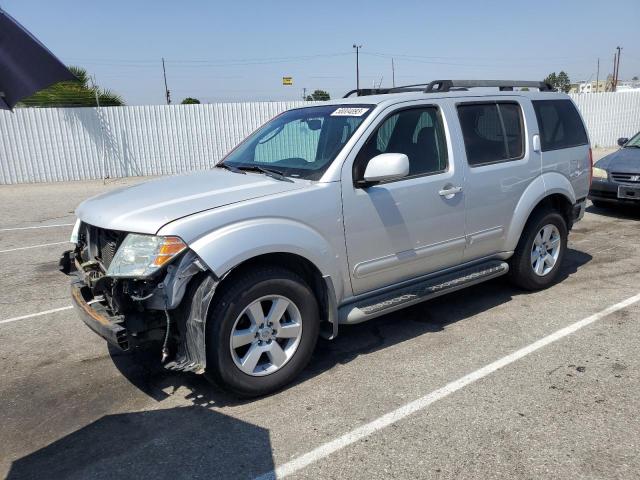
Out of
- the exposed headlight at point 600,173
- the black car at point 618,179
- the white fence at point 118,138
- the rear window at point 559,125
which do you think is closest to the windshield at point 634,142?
the black car at point 618,179

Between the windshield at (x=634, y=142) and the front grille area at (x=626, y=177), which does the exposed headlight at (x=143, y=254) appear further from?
the windshield at (x=634, y=142)

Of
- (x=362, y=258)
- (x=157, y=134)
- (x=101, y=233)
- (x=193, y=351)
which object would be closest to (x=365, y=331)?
(x=362, y=258)

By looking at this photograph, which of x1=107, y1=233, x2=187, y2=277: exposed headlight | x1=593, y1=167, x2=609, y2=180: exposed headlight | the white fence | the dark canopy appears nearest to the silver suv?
x1=107, y1=233, x2=187, y2=277: exposed headlight

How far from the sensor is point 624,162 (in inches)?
344

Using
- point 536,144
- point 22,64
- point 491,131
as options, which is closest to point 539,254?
point 536,144

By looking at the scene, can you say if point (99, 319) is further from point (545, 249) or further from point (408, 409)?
point (545, 249)

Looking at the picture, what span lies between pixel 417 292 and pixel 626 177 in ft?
19.9

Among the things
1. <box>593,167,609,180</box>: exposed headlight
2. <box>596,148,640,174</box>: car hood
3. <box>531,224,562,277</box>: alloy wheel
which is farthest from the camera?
<box>593,167,609,180</box>: exposed headlight

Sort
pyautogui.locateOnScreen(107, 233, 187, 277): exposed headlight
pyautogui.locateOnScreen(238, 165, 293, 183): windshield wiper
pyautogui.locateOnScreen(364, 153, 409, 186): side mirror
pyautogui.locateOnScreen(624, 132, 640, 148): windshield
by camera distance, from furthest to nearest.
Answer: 1. pyautogui.locateOnScreen(624, 132, 640, 148): windshield
2. pyautogui.locateOnScreen(238, 165, 293, 183): windshield wiper
3. pyautogui.locateOnScreen(364, 153, 409, 186): side mirror
4. pyautogui.locateOnScreen(107, 233, 187, 277): exposed headlight

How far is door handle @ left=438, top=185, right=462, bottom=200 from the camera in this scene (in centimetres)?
431

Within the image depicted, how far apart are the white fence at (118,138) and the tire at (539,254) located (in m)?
13.2

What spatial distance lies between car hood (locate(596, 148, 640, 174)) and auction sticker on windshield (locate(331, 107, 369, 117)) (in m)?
6.21

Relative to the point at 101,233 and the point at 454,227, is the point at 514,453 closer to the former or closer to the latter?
the point at 454,227

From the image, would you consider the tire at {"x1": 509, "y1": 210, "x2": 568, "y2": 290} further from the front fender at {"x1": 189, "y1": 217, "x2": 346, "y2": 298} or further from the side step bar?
the front fender at {"x1": 189, "y1": 217, "x2": 346, "y2": 298}
